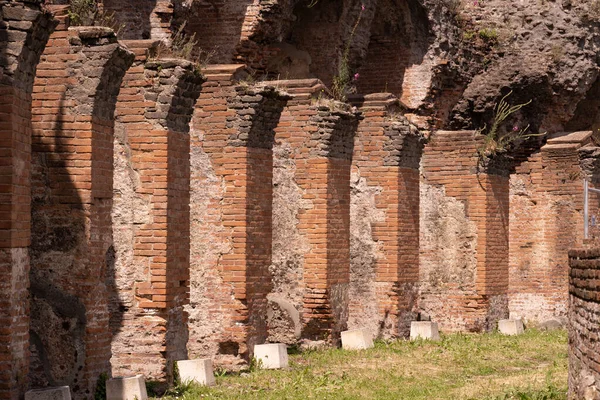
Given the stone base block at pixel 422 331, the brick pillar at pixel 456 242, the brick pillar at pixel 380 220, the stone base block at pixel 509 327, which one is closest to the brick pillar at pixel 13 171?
the brick pillar at pixel 380 220

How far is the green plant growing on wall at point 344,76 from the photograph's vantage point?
17.9 metres

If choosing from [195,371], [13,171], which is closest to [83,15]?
[13,171]

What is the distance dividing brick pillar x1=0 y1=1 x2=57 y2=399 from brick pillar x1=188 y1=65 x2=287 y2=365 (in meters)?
5.02

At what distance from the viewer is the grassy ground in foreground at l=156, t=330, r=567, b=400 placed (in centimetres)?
1281

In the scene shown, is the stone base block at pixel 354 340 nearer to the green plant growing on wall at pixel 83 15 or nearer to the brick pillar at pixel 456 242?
the brick pillar at pixel 456 242

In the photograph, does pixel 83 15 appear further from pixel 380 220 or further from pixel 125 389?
pixel 380 220

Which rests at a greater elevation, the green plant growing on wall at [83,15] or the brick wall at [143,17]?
the brick wall at [143,17]

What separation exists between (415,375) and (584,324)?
526 centimetres

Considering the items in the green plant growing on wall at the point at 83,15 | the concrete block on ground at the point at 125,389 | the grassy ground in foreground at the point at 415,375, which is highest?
the green plant growing on wall at the point at 83,15

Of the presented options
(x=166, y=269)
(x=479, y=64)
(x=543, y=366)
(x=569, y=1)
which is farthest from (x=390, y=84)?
(x=166, y=269)

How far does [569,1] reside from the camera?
2370cm

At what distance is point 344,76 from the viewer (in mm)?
18766

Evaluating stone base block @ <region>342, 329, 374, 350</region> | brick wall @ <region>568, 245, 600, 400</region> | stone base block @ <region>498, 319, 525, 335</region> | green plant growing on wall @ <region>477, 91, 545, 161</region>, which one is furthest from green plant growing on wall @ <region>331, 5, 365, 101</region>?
brick wall @ <region>568, 245, 600, 400</region>

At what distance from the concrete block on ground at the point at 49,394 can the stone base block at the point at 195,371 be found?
2.82 meters
